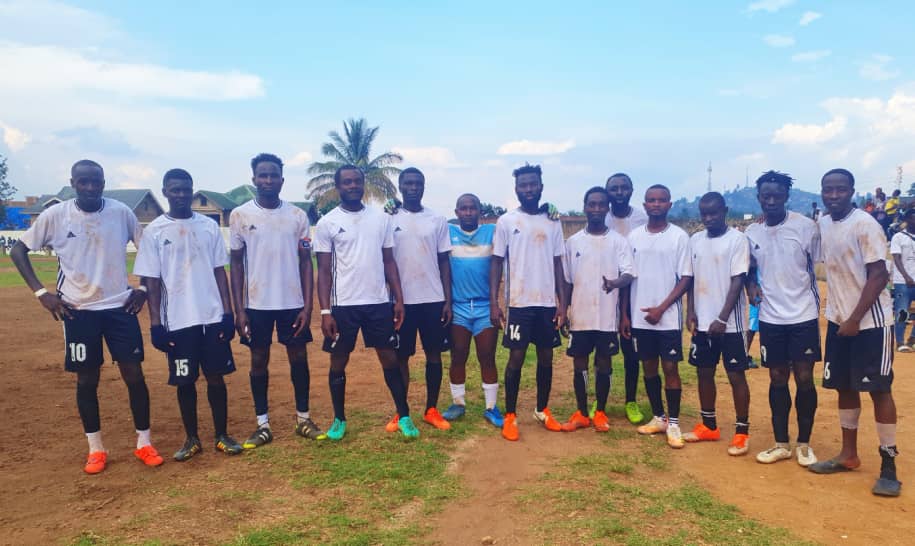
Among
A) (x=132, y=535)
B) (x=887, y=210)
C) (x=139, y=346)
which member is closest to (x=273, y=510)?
(x=132, y=535)

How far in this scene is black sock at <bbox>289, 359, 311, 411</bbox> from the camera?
5.50 m

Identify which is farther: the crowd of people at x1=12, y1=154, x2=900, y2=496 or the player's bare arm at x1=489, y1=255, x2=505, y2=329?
the player's bare arm at x1=489, y1=255, x2=505, y2=329

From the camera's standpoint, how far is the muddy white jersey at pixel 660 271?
5367mm

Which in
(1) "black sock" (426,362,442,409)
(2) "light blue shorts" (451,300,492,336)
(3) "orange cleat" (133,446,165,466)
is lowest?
(3) "orange cleat" (133,446,165,466)

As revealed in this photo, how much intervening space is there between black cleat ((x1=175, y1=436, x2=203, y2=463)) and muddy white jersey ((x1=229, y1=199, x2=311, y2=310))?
1245mm

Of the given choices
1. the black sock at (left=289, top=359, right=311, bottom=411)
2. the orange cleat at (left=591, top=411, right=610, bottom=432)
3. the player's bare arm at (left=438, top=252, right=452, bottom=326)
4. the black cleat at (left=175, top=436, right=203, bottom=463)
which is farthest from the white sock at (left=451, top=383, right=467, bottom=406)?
the black cleat at (left=175, top=436, right=203, bottom=463)

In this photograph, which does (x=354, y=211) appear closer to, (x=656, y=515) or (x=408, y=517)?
(x=408, y=517)

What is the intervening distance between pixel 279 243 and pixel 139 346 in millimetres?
1401

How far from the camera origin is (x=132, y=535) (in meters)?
3.71

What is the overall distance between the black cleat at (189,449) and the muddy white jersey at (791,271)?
16.0 ft

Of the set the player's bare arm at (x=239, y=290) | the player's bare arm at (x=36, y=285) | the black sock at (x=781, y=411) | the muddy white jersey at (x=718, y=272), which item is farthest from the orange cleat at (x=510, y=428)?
the player's bare arm at (x=36, y=285)

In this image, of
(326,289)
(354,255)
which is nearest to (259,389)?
(326,289)

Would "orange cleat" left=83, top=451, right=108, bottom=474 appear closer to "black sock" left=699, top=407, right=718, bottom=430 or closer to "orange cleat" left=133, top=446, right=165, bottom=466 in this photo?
"orange cleat" left=133, top=446, right=165, bottom=466

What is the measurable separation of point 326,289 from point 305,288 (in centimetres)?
21
